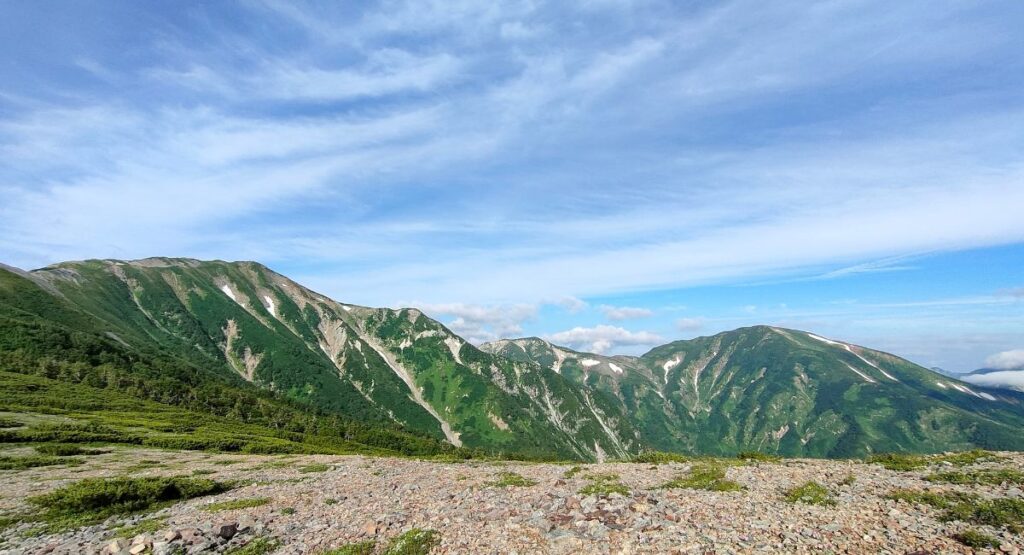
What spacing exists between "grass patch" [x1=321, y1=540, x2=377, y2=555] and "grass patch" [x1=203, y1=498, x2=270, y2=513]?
1213 centimetres

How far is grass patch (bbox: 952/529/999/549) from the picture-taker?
14.9m

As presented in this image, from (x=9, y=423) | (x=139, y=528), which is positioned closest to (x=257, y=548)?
(x=139, y=528)

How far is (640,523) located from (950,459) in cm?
2693

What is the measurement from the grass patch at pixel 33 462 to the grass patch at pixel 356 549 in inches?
1956

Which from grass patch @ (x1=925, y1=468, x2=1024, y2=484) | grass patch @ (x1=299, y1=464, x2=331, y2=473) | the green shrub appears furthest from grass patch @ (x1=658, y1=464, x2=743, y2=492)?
grass patch @ (x1=299, y1=464, x2=331, y2=473)

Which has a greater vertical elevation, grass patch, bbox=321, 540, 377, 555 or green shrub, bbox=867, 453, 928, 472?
green shrub, bbox=867, 453, 928, 472

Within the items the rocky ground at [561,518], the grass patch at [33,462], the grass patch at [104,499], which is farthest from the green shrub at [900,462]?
the grass patch at [33,462]

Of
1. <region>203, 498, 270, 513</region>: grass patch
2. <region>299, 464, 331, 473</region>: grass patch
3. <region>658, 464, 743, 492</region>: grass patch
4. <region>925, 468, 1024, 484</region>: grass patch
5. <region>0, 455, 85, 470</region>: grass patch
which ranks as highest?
<region>925, 468, 1024, 484</region>: grass patch

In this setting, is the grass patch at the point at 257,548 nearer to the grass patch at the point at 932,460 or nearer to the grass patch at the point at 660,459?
the grass patch at the point at 660,459

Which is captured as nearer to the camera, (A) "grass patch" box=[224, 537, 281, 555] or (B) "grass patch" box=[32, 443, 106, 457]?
(A) "grass patch" box=[224, 537, 281, 555]

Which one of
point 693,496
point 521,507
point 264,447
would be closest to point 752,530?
point 693,496

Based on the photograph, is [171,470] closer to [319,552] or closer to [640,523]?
[319,552]

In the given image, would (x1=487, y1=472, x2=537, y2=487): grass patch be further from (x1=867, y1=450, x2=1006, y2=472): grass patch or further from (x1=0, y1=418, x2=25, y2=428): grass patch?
(x1=0, y1=418, x2=25, y2=428): grass patch

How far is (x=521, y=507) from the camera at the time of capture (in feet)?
78.5
